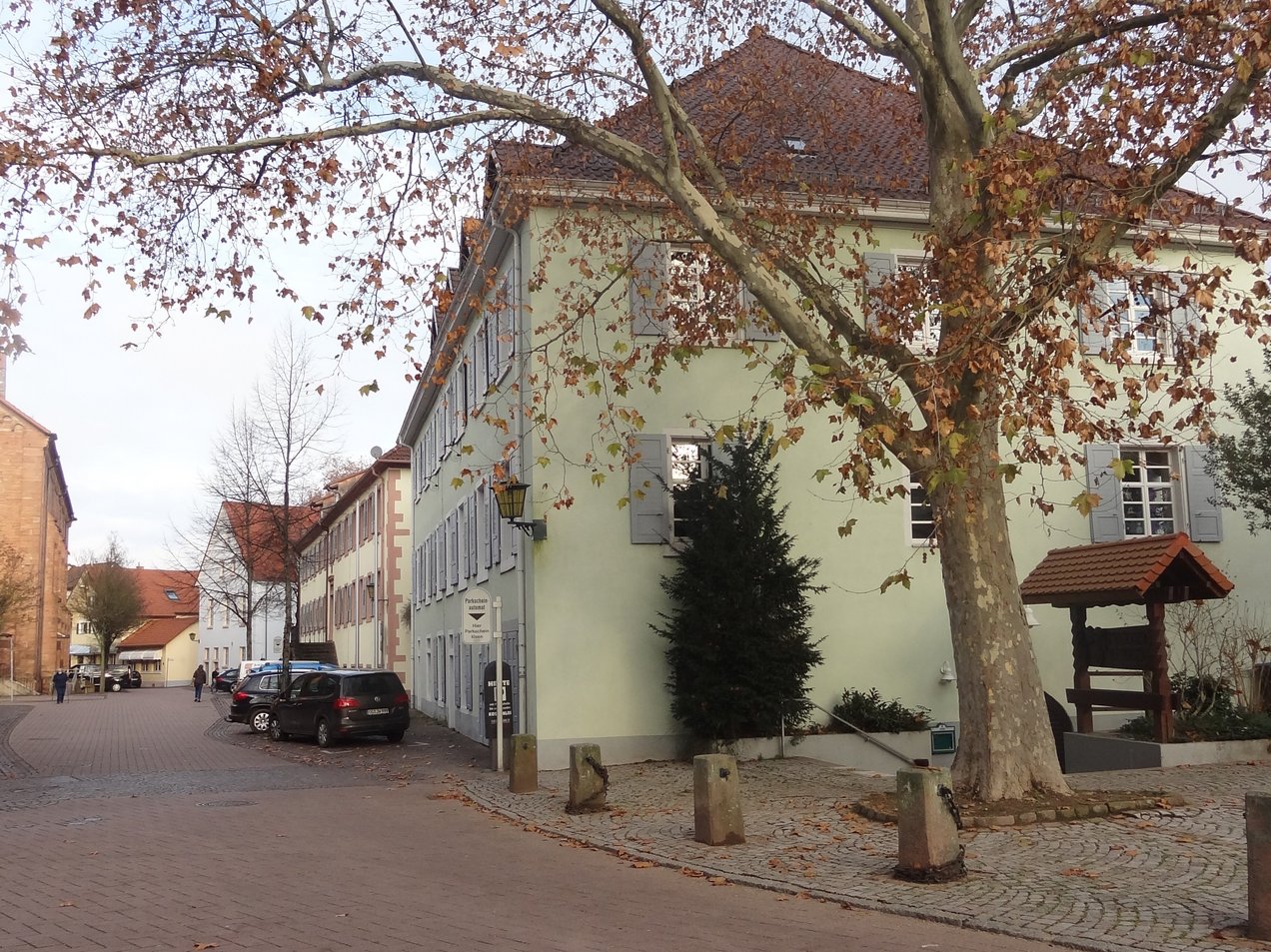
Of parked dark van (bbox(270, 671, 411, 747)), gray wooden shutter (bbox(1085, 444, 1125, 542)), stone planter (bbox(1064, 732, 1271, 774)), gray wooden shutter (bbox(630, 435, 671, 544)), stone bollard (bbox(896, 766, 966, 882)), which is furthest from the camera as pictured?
parked dark van (bbox(270, 671, 411, 747))

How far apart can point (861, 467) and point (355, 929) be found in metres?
5.49

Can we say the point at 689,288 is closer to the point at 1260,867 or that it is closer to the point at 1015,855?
the point at 1015,855

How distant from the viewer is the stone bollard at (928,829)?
8.75 m

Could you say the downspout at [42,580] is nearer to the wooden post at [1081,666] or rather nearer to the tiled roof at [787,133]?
the tiled roof at [787,133]

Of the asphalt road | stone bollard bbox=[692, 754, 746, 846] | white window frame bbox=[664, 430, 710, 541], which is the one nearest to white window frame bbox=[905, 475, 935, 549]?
white window frame bbox=[664, 430, 710, 541]

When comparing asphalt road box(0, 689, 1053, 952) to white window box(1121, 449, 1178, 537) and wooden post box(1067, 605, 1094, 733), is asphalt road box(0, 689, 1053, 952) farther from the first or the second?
white window box(1121, 449, 1178, 537)

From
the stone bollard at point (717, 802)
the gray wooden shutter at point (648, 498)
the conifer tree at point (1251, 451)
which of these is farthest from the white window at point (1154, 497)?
the stone bollard at point (717, 802)

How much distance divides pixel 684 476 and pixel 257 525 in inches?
1068

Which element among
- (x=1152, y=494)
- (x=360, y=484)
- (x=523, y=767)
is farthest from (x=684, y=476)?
(x=360, y=484)

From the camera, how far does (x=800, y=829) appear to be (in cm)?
1144

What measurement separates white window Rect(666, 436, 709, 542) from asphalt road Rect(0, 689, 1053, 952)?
5126mm

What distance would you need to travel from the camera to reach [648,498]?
19.0 metres

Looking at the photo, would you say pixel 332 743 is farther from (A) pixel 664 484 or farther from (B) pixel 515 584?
(A) pixel 664 484

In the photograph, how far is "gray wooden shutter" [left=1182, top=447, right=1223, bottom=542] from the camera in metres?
21.0
